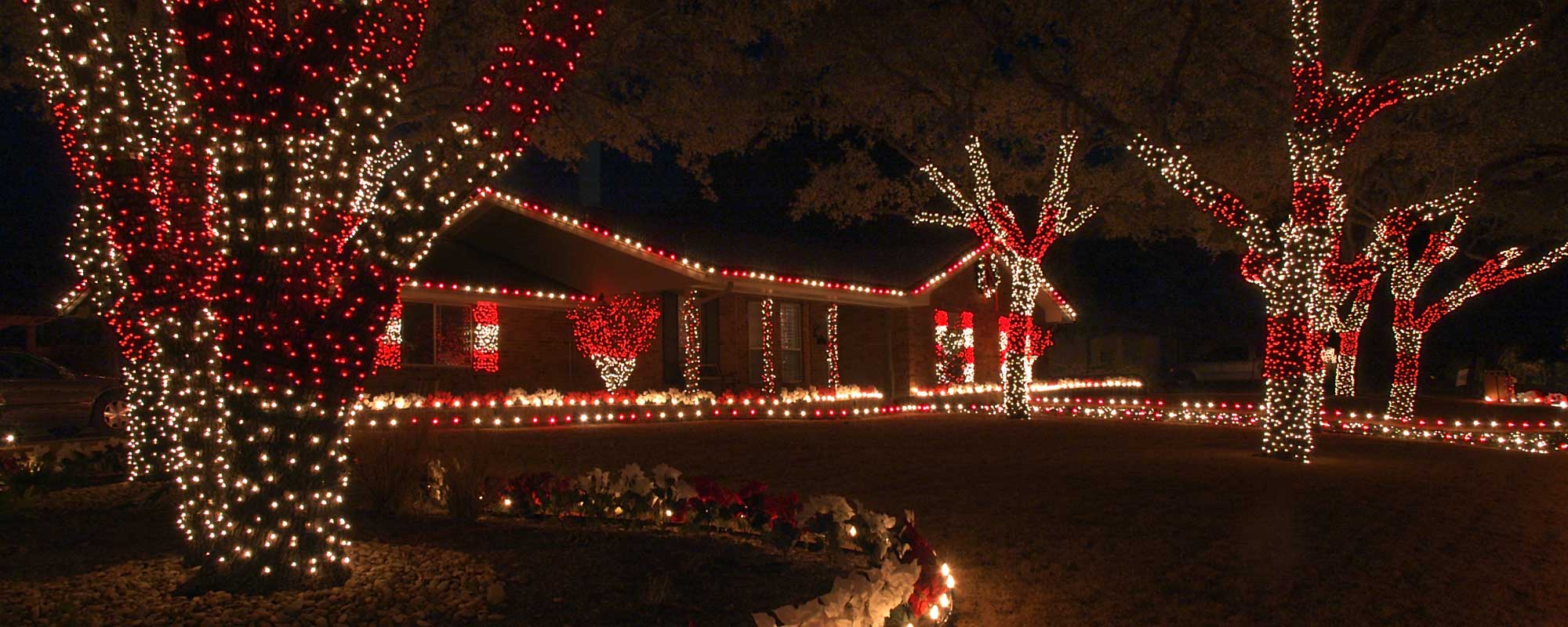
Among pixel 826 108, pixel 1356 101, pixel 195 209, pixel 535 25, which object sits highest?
pixel 826 108

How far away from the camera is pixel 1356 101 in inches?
500

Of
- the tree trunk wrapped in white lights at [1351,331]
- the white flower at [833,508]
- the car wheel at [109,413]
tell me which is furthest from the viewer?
the tree trunk wrapped in white lights at [1351,331]

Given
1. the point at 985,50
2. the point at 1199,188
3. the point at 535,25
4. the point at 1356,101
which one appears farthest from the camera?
the point at 985,50

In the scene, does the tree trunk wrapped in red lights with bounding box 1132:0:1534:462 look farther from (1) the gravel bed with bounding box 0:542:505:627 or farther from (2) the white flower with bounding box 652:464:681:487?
(1) the gravel bed with bounding box 0:542:505:627

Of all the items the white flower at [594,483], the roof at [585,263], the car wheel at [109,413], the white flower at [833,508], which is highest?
the roof at [585,263]

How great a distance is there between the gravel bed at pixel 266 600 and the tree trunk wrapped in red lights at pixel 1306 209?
10.4 metres

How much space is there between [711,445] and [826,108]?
809 centimetres

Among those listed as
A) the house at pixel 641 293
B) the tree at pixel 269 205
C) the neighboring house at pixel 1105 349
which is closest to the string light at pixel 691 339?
the house at pixel 641 293

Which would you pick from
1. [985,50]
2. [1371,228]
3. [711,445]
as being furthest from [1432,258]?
[711,445]

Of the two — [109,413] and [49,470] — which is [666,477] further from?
[109,413]

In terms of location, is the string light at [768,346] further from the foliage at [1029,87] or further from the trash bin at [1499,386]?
the trash bin at [1499,386]

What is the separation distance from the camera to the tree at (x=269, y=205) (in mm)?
5191

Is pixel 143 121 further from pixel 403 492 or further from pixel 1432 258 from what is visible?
pixel 1432 258

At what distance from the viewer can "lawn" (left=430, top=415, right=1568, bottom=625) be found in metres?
6.51
